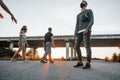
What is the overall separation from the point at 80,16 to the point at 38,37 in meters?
25.6

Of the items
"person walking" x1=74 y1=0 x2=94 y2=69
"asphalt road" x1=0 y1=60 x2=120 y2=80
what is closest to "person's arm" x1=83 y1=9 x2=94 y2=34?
"person walking" x1=74 y1=0 x2=94 y2=69

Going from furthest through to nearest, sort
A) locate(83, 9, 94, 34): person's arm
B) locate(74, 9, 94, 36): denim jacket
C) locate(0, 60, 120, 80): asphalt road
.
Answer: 1. locate(74, 9, 94, 36): denim jacket
2. locate(83, 9, 94, 34): person's arm
3. locate(0, 60, 120, 80): asphalt road

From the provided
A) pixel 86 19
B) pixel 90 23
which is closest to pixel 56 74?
pixel 90 23

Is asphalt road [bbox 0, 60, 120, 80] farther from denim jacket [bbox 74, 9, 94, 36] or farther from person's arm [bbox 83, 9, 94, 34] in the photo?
denim jacket [bbox 74, 9, 94, 36]

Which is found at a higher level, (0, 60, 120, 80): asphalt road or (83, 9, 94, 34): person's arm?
(83, 9, 94, 34): person's arm

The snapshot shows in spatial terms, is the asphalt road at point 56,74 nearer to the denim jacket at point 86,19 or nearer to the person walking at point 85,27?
the person walking at point 85,27

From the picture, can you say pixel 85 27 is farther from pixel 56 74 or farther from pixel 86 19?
pixel 56 74

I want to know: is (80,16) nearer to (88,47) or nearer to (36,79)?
(88,47)

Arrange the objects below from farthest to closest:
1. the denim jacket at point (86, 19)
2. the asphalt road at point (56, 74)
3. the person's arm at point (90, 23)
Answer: the denim jacket at point (86, 19) < the person's arm at point (90, 23) < the asphalt road at point (56, 74)

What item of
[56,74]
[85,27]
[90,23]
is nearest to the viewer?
[56,74]

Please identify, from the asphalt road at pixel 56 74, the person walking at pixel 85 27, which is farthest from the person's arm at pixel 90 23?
the asphalt road at pixel 56 74

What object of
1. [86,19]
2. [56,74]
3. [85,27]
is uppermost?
[86,19]

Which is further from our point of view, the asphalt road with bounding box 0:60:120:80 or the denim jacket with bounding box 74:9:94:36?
the denim jacket with bounding box 74:9:94:36

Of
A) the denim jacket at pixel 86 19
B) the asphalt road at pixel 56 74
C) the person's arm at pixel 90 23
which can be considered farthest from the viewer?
the denim jacket at pixel 86 19
